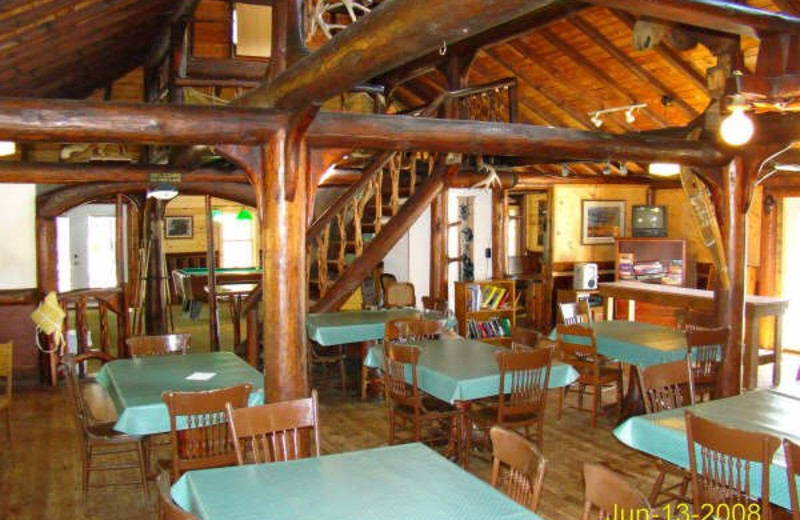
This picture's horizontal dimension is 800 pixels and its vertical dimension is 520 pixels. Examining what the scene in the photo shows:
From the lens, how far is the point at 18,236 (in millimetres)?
8531

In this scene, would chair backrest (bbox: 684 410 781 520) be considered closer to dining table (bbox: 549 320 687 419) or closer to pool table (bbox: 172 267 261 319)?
dining table (bbox: 549 320 687 419)

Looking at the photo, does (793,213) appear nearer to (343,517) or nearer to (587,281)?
(587,281)

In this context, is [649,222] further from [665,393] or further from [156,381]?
[156,381]

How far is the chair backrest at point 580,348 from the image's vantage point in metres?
6.11

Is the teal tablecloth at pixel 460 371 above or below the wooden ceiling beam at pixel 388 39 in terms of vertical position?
below

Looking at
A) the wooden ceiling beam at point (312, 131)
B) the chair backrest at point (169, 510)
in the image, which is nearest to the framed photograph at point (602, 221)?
the wooden ceiling beam at point (312, 131)

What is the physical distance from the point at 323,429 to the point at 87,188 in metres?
4.81

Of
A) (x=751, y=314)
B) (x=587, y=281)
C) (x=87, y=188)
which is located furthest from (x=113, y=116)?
(x=587, y=281)

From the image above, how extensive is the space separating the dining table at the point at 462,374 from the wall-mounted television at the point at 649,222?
660 cm

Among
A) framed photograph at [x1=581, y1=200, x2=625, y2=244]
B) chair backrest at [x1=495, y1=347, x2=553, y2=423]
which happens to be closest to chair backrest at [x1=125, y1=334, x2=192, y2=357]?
chair backrest at [x1=495, y1=347, x2=553, y2=423]

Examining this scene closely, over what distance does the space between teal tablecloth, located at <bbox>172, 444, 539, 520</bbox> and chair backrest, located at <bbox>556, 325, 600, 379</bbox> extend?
3.32m

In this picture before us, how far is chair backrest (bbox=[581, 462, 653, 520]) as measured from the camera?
7.13 feet

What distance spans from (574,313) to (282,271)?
4.07 m

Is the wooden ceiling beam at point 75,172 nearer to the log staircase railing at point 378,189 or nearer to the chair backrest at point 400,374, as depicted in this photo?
the log staircase railing at point 378,189
